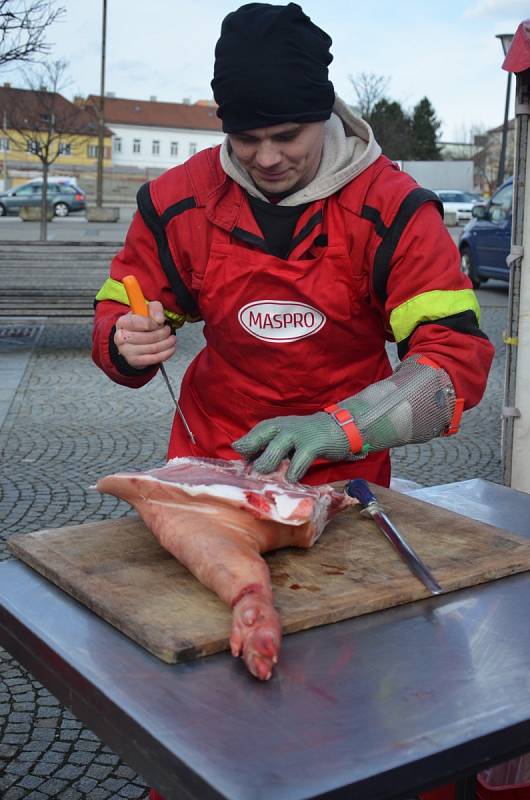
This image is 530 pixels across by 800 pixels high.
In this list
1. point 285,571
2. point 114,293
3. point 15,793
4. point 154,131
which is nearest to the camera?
point 285,571

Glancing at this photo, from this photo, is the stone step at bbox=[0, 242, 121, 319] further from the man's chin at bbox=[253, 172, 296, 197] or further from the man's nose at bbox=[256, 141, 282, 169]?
the man's nose at bbox=[256, 141, 282, 169]

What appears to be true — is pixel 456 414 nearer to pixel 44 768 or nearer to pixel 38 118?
pixel 44 768

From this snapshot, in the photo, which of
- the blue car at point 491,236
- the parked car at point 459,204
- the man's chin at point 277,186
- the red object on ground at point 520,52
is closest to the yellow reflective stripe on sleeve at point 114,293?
the man's chin at point 277,186

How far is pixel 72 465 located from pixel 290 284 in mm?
4033

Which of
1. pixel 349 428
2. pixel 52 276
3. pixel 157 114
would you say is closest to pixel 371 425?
pixel 349 428

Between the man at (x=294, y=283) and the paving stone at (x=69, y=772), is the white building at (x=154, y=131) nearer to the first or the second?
the paving stone at (x=69, y=772)

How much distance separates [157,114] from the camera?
94.7m

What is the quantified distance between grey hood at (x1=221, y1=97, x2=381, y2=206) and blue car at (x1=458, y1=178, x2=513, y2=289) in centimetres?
1227

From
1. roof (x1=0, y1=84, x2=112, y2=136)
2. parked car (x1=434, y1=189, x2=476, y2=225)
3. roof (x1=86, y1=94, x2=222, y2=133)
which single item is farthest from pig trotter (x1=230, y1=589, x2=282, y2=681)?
roof (x1=86, y1=94, x2=222, y2=133)

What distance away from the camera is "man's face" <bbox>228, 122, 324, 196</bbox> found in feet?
7.30

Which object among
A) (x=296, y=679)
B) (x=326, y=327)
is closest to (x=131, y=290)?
(x=326, y=327)

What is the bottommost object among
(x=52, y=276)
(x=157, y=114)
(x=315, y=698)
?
(x=315, y=698)

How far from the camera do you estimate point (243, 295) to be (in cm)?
242

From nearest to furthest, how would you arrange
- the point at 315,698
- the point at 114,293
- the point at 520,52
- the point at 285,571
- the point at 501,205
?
the point at 315,698, the point at 285,571, the point at 114,293, the point at 520,52, the point at 501,205
